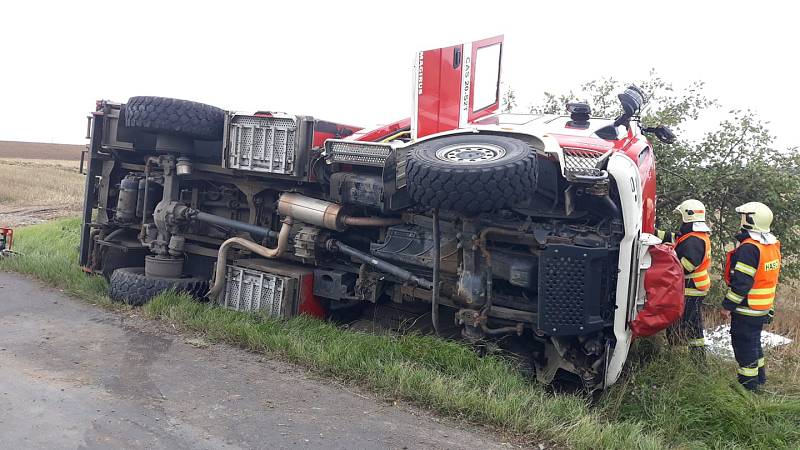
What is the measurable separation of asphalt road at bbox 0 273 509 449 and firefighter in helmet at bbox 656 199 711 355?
2873 millimetres

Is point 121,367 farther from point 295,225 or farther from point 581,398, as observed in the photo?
point 581,398

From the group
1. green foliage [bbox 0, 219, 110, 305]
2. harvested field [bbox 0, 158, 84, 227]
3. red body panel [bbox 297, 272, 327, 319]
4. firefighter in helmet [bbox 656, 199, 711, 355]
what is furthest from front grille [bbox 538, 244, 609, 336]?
harvested field [bbox 0, 158, 84, 227]

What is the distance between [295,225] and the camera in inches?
215

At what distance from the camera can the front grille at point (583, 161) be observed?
12.9 feet

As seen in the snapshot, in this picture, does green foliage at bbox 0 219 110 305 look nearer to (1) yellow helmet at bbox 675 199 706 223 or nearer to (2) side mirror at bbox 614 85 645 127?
(2) side mirror at bbox 614 85 645 127

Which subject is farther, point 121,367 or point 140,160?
point 140,160

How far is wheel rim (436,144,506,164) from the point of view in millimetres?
3996

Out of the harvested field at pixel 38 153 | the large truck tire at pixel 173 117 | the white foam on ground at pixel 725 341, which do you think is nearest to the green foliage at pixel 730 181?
the white foam on ground at pixel 725 341

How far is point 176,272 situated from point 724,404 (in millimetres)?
4691

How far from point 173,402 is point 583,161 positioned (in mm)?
2900

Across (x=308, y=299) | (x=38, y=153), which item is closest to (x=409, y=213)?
(x=308, y=299)

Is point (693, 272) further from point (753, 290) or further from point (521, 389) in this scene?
point (521, 389)

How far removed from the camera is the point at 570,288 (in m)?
4.02

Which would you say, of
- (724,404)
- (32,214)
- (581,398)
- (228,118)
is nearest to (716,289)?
(724,404)
